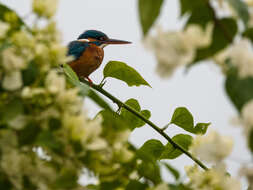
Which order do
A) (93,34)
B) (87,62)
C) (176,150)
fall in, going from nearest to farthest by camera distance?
(176,150), (87,62), (93,34)

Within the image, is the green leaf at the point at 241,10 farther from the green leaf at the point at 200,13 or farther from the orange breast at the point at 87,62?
the orange breast at the point at 87,62

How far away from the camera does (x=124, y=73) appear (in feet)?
5.24

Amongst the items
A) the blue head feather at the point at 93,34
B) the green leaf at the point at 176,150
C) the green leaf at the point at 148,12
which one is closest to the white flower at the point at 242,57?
the green leaf at the point at 148,12

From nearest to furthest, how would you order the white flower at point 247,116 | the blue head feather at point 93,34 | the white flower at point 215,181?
the white flower at point 247,116 → the white flower at point 215,181 → the blue head feather at point 93,34

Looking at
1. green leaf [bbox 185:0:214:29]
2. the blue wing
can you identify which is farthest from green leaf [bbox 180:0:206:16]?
the blue wing

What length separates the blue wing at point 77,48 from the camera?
347cm

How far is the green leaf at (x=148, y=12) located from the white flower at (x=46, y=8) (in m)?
0.14

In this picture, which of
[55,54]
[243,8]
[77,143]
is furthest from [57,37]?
[243,8]

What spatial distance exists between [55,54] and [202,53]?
21 centimetres

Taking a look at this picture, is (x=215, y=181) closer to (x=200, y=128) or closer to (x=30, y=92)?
(x=30, y=92)

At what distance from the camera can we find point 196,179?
2.62 feet

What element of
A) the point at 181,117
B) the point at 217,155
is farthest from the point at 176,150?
the point at 217,155

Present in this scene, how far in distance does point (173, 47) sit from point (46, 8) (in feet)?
0.73

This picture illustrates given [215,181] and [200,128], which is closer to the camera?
[215,181]
